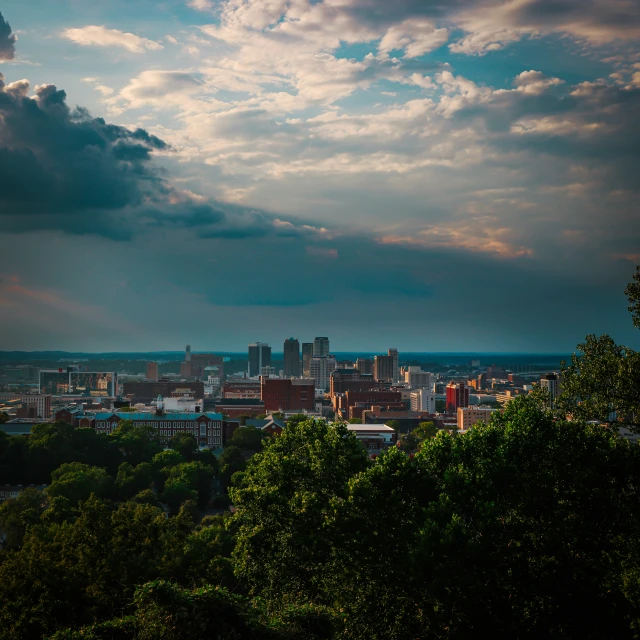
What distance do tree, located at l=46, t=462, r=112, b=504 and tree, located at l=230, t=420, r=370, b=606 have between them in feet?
91.9

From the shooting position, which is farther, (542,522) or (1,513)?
(1,513)

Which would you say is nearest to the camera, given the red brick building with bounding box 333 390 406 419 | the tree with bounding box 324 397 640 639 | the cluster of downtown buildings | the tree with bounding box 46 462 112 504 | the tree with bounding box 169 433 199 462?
the tree with bounding box 324 397 640 639

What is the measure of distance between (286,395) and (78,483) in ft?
328

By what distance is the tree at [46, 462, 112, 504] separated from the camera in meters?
44.8

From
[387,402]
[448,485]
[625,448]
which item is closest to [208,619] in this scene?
[448,485]

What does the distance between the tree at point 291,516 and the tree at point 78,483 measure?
91.9ft

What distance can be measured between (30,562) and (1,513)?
23496 millimetres

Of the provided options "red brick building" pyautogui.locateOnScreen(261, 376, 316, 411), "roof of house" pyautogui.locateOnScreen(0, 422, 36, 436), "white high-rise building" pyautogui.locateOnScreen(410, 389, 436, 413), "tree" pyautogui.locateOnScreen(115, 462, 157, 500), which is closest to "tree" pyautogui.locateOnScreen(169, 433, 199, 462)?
"tree" pyautogui.locateOnScreen(115, 462, 157, 500)

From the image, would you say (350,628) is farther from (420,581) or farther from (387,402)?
(387,402)

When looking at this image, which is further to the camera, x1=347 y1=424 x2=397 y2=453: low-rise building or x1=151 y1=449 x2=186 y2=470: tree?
x1=347 y1=424 x2=397 y2=453: low-rise building

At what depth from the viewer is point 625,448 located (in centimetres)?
1711

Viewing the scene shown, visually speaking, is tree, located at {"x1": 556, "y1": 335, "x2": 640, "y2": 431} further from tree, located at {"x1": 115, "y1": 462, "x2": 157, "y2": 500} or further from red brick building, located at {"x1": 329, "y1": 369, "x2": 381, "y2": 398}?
red brick building, located at {"x1": 329, "y1": 369, "x2": 381, "y2": 398}

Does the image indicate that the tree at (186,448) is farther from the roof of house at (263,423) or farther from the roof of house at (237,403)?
the roof of house at (237,403)

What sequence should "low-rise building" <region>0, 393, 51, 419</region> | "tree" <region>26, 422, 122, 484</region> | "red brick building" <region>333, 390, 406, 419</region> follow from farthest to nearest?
1. "red brick building" <region>333, 390, 406, 419</region>
2. "low-rise building" <region>0, 393, 51, 419</region>
3. "tree" <region>26, 422, 122, 484</region>
